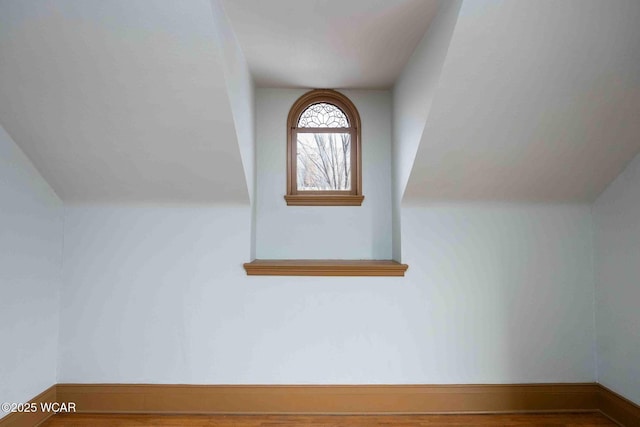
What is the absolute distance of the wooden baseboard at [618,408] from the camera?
2404 mm

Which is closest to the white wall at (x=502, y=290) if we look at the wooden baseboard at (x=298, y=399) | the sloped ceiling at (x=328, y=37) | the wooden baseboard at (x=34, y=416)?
the wooden baseboard at (x=298, y=399)

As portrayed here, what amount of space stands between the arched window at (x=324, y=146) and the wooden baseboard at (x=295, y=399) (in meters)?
1.55

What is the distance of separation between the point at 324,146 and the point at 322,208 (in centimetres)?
54

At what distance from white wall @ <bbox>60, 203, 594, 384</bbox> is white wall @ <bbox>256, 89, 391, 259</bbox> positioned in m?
0.41

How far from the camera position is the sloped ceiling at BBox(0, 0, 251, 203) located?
1.85 metres

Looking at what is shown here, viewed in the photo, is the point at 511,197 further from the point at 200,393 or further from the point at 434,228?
the point at 200,393

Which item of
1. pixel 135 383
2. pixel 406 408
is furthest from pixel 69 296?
pixel 406 408

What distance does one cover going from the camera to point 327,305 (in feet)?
9.02

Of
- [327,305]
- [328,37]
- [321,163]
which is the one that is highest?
[328,37]

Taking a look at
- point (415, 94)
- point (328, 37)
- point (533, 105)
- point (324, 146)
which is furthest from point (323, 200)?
point (533, 105)

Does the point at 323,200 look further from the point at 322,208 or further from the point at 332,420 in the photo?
the point at 332,420

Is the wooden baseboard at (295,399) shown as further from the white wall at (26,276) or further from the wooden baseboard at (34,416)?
the white wall at (26,276)

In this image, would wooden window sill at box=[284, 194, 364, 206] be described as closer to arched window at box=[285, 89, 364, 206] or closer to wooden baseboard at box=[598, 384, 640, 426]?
arched window at box=[285, 89, 364, 206]

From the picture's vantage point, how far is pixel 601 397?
2.67 m
